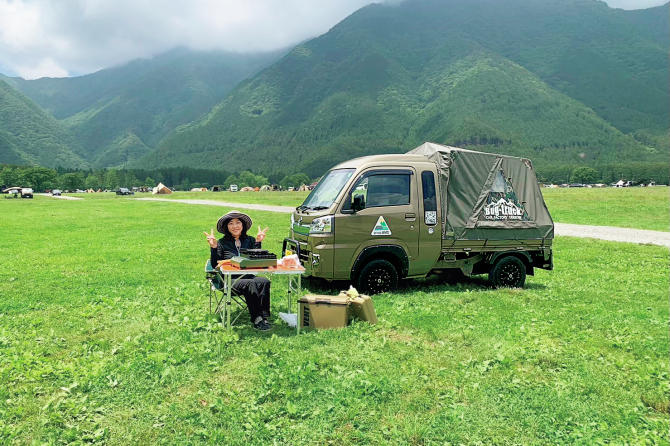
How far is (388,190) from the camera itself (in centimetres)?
927

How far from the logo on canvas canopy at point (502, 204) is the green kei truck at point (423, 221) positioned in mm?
23

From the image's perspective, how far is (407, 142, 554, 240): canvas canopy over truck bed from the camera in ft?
31.6

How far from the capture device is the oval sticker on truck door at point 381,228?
29.3 feet

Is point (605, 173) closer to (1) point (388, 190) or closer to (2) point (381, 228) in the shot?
(1) point (388, 190)

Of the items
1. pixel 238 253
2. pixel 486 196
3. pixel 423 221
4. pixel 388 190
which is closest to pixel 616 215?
pixel 486 196

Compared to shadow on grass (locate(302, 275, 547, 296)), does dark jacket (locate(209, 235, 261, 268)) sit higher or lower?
higher

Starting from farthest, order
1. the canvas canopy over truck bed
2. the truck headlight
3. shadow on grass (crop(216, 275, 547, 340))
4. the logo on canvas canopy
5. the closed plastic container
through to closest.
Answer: the logo on canvas canopy < shadow on grass (crop(216, 275, 547, 340)) < the canvas canopy over truck bed < the truck headlight < the closed plastic container

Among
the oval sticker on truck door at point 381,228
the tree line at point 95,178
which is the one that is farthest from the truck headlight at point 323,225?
the tree line at point 95,178

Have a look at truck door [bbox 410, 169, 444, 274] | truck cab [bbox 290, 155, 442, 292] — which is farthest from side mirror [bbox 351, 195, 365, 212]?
truck door [bbox 410, 169, 444, 274]

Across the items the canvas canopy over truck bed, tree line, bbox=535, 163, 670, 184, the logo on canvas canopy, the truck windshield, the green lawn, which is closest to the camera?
the truck windshield

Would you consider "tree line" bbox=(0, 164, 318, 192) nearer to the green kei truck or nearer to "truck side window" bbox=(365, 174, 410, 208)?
the green kei truck

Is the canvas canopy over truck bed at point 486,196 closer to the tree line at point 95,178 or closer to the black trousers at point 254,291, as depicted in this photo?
the black trousers at point 254,291

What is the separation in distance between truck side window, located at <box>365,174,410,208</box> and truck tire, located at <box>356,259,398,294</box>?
4.06ft

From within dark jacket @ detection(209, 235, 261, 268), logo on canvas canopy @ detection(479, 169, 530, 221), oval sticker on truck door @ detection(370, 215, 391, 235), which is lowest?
dark jacket @ detection(209, 235, 261, 268)
